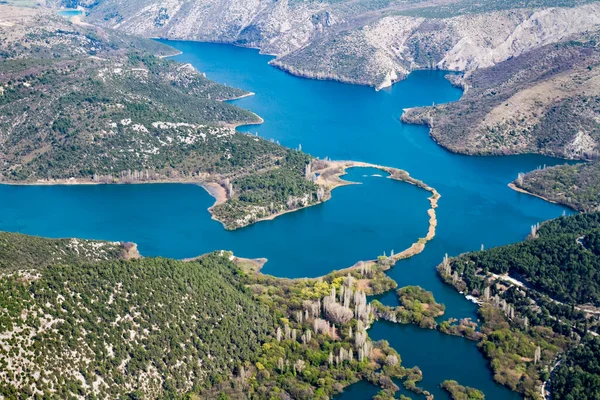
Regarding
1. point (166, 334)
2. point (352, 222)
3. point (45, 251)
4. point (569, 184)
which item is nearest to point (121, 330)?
point (166, 334)

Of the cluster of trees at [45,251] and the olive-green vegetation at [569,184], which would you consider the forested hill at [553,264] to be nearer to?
the olive-green vegetation at [569,184]

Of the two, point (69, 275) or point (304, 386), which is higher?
point (69, 275)

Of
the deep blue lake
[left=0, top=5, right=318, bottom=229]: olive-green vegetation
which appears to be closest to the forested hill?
the deep blue lake

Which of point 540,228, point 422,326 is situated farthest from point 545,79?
point 422,326

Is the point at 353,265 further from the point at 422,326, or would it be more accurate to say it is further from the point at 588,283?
the point at 588,283

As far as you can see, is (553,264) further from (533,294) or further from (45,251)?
(45,251)

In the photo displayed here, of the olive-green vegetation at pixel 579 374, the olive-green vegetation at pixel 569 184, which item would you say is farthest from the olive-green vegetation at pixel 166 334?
the olive-green vegetation at pixel 569 184
